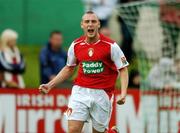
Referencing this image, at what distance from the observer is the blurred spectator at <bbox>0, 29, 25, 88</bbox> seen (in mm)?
15055

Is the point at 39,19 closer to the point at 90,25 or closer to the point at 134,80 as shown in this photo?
the point at 134,80

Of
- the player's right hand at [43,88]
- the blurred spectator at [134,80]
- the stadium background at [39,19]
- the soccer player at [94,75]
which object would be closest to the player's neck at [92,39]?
the soccer player at [94,75]

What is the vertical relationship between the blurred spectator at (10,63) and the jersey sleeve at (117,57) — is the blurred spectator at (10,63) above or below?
below

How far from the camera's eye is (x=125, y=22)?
17.4 m

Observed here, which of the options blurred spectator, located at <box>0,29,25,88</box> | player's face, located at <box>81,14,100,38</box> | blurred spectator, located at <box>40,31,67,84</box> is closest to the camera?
player's face, located at <box>81,14,100,38</box>

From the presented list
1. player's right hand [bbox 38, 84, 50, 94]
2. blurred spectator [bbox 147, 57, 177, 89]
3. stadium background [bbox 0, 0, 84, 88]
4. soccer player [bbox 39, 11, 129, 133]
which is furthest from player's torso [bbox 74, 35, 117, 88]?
stadium background [bbox 0, 0, 84, 88]

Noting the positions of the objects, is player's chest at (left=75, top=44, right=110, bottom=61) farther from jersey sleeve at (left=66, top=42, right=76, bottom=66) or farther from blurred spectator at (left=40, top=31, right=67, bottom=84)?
blurred spectator at (left=40, top=31, right=67, bottom=84)

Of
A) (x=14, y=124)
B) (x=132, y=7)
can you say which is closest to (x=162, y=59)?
(x=132, y=7)

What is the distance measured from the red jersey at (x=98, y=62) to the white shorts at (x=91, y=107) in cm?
9

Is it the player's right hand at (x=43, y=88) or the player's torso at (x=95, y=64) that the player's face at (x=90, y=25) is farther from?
the player's right hand at (x=43, y=88)

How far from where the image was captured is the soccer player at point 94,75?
11.3 metres

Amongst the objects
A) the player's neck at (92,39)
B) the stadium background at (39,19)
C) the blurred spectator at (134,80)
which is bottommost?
the blurred spectator at (134,80)

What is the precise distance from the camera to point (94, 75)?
1132cm

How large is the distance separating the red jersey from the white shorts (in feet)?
0.30
